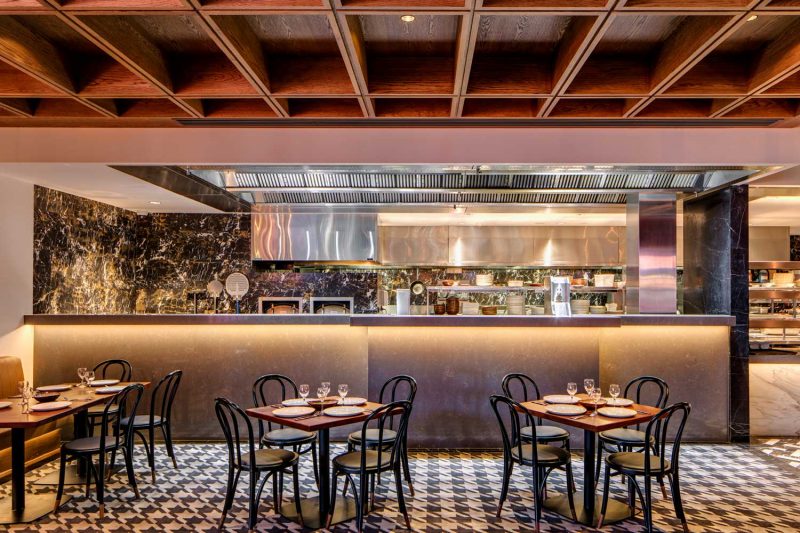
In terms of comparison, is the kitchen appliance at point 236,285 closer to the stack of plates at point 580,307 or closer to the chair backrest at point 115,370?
the chair backrest at point 115,370

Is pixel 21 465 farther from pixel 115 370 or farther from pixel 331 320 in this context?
pixel 331 320

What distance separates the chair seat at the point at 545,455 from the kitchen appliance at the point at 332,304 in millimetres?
4980

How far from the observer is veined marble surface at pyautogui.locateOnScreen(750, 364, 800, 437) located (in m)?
6.32

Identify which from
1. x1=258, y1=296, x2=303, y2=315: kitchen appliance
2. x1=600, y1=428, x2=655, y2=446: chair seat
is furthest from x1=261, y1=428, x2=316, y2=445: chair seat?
x1=258, y1=296, x2=303, y2=315: kitchen appliance

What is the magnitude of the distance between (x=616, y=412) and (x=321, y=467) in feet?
7.27

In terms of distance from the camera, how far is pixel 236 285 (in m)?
8.48

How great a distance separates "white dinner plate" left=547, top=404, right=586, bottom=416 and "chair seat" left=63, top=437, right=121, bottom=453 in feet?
11.2

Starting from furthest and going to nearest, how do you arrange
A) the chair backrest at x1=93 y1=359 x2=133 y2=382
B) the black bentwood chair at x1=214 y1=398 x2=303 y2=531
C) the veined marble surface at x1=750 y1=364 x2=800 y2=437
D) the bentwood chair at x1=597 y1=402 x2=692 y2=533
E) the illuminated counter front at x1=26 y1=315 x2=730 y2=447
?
1. the veined marble surface at x1=750 y1=364 x2=800 y2=437
2. the illuminated counter front at x1=26 y1=315 x2=730 y2=447
3. the chair backrest at x1=93 y1=359 x2=133 y2=382
4. the black bentwood chair at x1=214 y1=398 x2=303 y2=531
5. the bentwood chair at x1=597 y1=402 x2=692 y2=533

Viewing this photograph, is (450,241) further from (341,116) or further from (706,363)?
(341,116)

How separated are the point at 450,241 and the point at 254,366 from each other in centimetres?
429

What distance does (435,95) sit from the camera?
3805mm

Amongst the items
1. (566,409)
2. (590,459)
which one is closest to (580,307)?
(566,409)

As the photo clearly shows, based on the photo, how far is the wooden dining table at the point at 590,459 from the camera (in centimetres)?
381

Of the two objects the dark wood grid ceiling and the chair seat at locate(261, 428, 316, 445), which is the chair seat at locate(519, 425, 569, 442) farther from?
the dark wood grid ceiling
